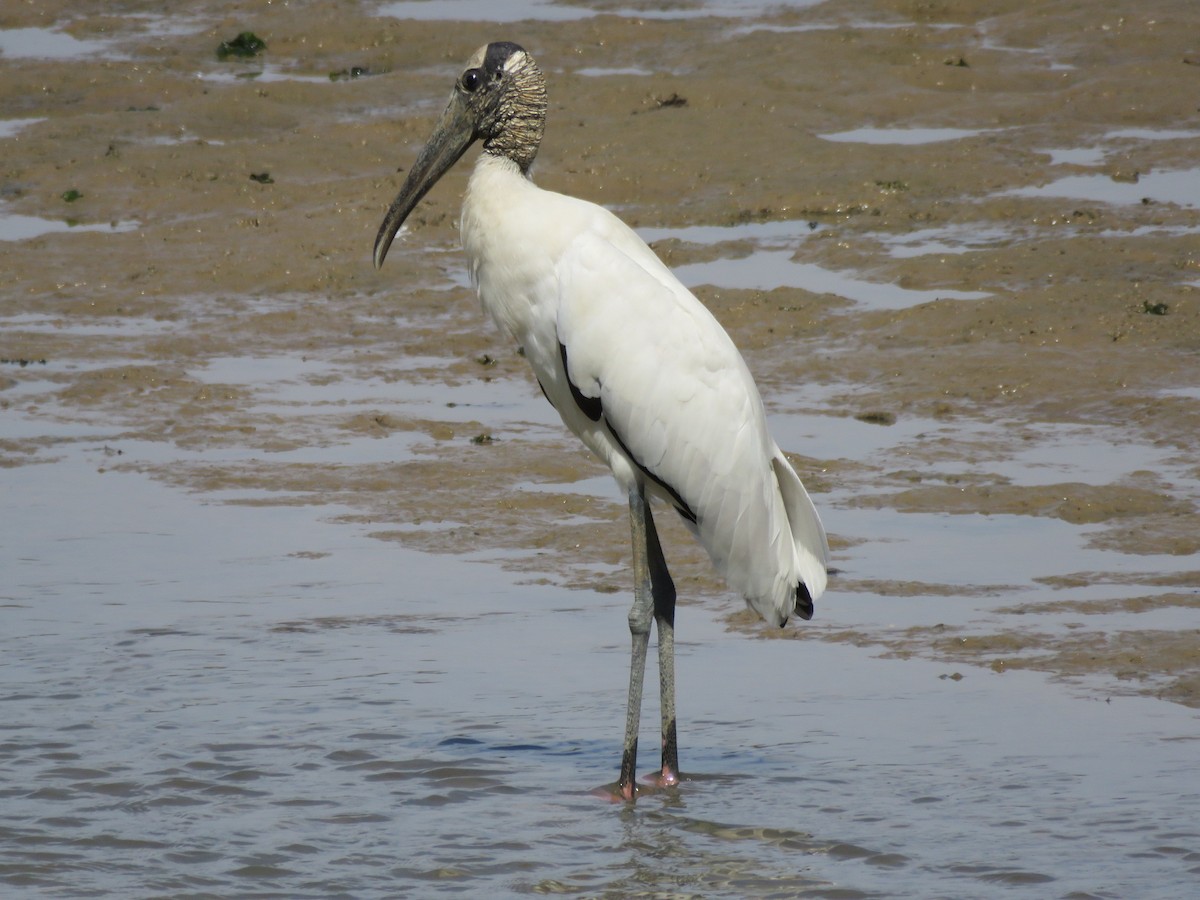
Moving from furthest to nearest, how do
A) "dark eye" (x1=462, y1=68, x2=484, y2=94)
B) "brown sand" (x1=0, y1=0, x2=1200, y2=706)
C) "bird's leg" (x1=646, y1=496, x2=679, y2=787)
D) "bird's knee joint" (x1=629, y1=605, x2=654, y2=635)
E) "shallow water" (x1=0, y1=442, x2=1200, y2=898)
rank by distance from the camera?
"brown sand" (x1=0, y1=0, x2=1200, y2=706) < "dark eye" (x1=462, y1=68, x2=484, y2=94) < "bird's knee joint" (x1=629, y1=605, x2=654, y2=635) < "bird's leg" (x1=646, y1=496, x2=679, y2=787) < "shallow water" (x1=0, y1=442, x2=1200, y2=898)

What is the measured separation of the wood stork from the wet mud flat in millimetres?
460

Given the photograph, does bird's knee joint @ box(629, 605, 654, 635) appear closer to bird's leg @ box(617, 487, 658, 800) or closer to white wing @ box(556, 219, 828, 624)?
bird's leg @ box(617, 487, 658, 800)

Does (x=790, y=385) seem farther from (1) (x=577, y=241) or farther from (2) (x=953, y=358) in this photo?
(1) (x=577, y=241)

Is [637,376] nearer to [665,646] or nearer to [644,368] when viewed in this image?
[644,368]

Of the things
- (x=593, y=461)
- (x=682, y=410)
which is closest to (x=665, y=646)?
(x=682, y=410)

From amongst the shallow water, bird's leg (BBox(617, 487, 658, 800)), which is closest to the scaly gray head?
bird's leg (BBox(617, 487, 658, 800))

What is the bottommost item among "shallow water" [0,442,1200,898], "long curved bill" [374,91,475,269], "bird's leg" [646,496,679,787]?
"shallow water" [0,442,1200,898]

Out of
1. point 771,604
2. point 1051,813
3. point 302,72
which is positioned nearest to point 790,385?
point 771,604

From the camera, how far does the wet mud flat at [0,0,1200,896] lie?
5.57m

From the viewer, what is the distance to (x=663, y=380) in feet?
18.4

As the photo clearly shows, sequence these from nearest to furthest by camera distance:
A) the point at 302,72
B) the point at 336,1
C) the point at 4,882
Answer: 1. the point at 4,882
2. the point at 302,72
3. the point at 336,1

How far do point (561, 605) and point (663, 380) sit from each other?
5.23ft

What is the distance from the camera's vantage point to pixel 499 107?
5926 millimetres

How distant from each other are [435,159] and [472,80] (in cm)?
32
